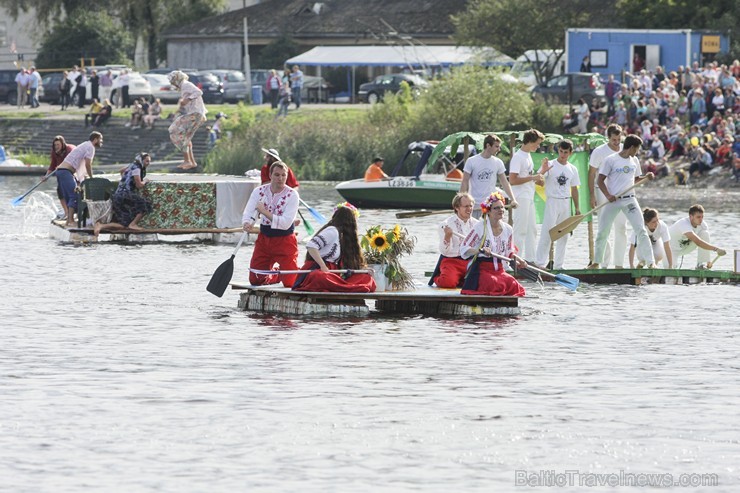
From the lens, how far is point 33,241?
33250mm

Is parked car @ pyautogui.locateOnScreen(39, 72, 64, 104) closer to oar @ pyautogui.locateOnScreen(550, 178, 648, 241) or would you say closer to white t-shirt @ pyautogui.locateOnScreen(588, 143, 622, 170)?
white t-shirt @ pyautogui.locateOnScreen(588, 143, 622, 170)

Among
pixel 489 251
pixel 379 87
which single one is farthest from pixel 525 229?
pixel 379 87

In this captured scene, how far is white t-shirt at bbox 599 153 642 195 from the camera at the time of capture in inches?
915

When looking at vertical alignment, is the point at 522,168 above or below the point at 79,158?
above

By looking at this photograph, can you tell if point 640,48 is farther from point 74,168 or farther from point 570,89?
point 74,168

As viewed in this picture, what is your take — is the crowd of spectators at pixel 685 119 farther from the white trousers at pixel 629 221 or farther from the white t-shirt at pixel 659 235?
the white trousers at pixel 629 221

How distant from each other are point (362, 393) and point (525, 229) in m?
7.91

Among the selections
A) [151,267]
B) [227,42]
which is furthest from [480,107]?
[227,42]

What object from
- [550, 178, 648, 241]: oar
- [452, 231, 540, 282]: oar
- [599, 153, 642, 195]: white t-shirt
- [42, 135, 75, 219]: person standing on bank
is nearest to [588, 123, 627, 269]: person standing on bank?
[599, 153, 642, 195]: white t-shirt

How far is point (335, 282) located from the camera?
2038 cm

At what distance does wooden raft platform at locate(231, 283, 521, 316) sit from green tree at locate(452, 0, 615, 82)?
154 ft

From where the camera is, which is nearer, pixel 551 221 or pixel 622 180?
pixel 622 180

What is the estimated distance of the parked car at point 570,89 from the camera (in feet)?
186

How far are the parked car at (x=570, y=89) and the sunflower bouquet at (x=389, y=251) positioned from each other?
1424 inches
